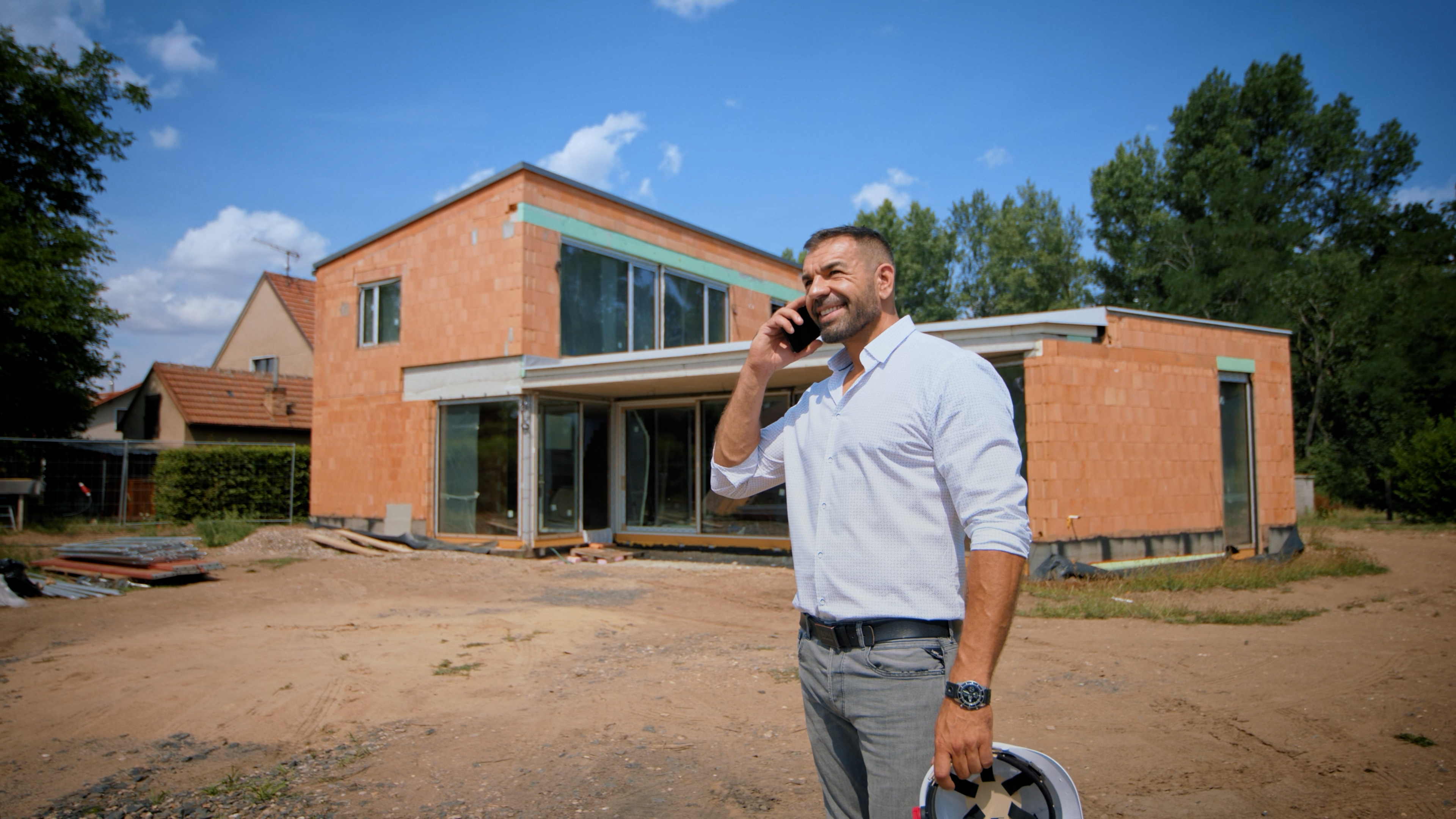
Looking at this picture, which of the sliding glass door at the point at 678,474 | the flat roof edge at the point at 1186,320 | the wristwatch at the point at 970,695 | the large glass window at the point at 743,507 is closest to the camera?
the wristwatch at the point at 970,695

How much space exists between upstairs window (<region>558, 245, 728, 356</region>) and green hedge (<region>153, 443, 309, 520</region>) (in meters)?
8.43

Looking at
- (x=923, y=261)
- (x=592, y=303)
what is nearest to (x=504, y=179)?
(x=592, y=303)

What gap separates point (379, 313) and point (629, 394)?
186 inches

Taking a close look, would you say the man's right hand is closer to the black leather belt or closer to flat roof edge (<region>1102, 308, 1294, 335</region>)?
the black leather belt

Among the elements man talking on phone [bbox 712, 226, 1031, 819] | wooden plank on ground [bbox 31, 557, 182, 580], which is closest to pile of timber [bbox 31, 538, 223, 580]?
wooden plank on ground [bbox 31, 557, 182, 580]

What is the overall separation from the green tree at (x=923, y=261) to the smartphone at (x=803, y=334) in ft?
132

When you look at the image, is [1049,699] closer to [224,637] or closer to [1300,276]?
[224,637]

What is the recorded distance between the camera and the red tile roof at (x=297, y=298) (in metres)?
27.3

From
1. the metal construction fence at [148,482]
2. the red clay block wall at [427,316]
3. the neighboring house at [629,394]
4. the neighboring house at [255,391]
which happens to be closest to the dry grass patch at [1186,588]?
the neighboring house at [629,394]

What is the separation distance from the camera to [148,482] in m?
18.8

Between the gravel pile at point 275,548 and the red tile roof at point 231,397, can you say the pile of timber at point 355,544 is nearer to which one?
the gravel pile at point 275,548

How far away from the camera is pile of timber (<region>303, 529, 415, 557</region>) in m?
13.4

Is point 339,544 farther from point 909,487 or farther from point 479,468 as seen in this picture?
point 909,487

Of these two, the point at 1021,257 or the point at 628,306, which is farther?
the point at 1021,257
